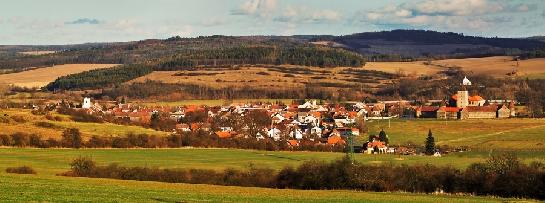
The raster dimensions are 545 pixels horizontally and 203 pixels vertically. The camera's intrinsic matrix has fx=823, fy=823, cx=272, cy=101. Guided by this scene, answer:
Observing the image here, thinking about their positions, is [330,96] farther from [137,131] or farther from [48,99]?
[137,131]

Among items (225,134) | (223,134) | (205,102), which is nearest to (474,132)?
(225,134)

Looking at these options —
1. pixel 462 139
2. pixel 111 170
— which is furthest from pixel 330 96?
pixel 111 170

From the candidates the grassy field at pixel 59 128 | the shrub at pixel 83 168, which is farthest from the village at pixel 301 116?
the shrub at pixel 83 168

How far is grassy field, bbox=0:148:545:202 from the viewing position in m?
32.3

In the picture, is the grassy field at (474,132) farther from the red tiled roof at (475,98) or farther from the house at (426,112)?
the red tiled roof at (475,98)

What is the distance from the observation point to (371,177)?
174ft

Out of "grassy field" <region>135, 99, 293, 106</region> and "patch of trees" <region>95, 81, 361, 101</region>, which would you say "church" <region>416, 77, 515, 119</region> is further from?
"grassy field" <region>135, 99, 293, 106</region>

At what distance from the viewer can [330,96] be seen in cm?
17462

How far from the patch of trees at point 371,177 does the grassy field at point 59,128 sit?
93.4ft

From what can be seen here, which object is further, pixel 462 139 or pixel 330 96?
pixel 330 96

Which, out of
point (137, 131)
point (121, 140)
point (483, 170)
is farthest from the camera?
point (137, 131)

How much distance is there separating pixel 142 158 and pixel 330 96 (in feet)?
348

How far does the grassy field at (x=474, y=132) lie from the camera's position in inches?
3752

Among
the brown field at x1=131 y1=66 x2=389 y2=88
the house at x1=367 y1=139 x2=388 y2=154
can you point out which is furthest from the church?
the brown field at x1=131 y1=66 x2=389 y2=88
